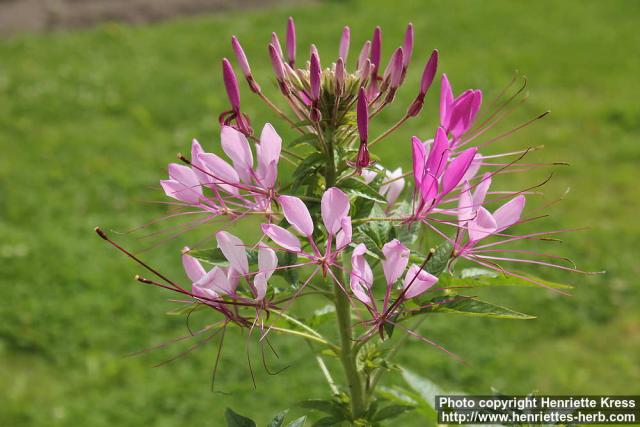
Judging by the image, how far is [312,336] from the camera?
1.17 metres

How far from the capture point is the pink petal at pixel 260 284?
40.5 inches

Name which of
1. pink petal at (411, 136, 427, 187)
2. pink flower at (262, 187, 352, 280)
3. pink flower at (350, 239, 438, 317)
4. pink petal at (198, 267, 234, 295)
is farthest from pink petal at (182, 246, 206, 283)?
pink petal at (411, 136, 427, 187)

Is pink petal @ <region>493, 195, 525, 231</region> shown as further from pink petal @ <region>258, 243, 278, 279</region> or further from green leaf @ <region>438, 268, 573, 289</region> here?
pink petal @ <region>258, 243, 278, 279</region>

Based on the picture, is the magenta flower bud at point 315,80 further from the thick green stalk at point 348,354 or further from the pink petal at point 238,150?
the thick green stalk at point 348,354

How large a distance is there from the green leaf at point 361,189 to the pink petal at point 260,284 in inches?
7.6

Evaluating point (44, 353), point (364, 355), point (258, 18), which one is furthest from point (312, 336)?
point (258, 18)

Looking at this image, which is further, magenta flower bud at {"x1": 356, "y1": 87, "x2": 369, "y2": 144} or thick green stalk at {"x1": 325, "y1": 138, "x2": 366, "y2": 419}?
thick green stalk at {"x1": 325, "y1": 138, "x2": 366, "y2": 419}

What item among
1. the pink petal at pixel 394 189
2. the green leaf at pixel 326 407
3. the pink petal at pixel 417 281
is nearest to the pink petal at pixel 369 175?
the pink petal at pixel 394 189

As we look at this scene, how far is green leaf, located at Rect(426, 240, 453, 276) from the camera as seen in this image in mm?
1120

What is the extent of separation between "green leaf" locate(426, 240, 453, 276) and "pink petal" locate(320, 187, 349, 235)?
0.64 ft

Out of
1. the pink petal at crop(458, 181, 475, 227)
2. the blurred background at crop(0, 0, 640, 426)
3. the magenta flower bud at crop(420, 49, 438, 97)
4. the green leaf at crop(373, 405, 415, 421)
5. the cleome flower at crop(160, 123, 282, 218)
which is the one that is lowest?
the blurred background at crop(0, 0, 640, 426)

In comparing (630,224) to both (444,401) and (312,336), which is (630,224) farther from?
(312,336)

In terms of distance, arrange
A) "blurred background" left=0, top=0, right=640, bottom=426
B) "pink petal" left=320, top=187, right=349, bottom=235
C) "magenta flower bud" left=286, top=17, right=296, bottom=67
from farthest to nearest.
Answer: "blurred background" left=0, top=0, right=640, bottom=426
"magenta flower bud" left=286, top=17, right=296, bottom=67
"pink petal" left=320, top=187, right=349, bottom=235

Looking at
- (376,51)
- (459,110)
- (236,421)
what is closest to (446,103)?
(459,110)
